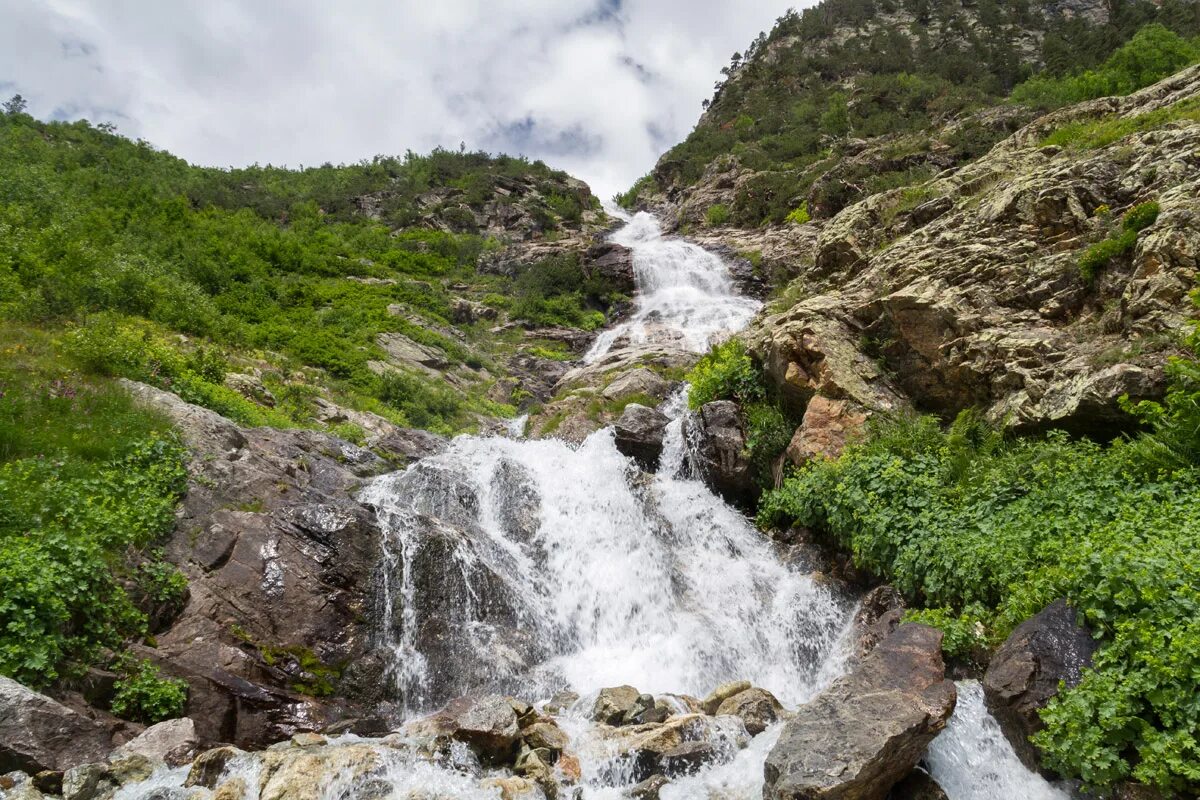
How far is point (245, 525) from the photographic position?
31.3ft

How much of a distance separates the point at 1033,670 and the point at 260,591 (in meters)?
9.72

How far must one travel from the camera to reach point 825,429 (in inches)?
480

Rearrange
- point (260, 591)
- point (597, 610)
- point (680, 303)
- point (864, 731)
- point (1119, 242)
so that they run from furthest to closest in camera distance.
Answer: point (680, 303) → point (597, 610) → point (1119, 242) → point (260, 591) → point (864, 731)

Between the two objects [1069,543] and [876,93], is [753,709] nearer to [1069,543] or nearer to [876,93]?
[1069,543]

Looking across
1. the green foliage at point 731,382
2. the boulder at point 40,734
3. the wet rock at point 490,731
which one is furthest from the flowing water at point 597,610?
the boulder at point 40,734

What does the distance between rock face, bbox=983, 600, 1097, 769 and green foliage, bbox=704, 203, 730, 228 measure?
3807cm

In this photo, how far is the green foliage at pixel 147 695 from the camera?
6.92m

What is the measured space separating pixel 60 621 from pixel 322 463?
6642 millimetres

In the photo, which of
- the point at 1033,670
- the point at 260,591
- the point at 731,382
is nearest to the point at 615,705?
the point at 1033,670

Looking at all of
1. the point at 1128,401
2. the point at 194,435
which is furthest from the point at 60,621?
the point at 1128,401

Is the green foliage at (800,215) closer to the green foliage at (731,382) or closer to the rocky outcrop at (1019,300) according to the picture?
the rocky outcrop at (1019,300)

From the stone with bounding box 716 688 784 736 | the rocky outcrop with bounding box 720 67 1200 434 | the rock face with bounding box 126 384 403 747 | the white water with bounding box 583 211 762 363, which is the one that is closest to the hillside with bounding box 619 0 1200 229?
the white water with bounding box 583 211 762 363

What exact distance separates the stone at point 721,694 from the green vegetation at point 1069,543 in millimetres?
2581

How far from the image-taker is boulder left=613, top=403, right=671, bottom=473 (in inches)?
622
